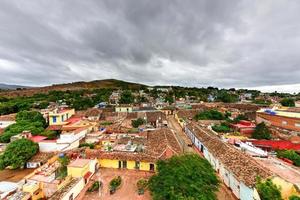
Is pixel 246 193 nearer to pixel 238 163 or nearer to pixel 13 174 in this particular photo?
pixel 238 163

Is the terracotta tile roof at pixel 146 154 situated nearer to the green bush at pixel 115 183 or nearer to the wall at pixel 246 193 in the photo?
the green bush at pixel 115 183

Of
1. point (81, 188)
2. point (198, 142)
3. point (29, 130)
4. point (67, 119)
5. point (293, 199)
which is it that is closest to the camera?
point (293, 199)

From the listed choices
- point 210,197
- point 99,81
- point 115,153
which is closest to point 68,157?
point 115,153

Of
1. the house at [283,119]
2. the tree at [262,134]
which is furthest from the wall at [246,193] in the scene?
the house at [283,119]

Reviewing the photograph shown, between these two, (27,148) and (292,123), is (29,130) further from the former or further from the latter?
(292,123)

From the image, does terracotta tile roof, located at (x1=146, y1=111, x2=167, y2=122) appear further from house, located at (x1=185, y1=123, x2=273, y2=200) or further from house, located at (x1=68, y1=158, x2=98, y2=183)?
house, located at (x1=68, y1=158, x2=98, y2=183)
